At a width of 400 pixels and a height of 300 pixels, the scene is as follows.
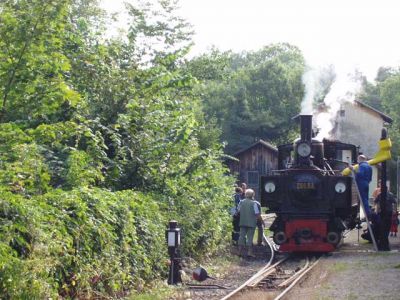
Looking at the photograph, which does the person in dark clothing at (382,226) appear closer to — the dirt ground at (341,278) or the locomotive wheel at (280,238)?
the dirt ground at (341,278)

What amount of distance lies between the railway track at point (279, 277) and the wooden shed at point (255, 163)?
29.7m

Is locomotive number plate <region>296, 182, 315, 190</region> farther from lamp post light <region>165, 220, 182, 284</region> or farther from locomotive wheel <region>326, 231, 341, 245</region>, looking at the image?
lamp post light <region>165, 220, 182, 284</region>

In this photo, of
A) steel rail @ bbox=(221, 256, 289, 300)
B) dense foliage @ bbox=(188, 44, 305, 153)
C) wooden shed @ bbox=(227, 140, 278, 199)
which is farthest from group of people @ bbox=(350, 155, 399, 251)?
dense foliage @ bbox=(188, 44, 305, 153)

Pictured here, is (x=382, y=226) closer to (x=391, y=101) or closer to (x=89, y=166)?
(x=89, y=166)

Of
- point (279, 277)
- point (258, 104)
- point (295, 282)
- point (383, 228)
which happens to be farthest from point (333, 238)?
point (258, 104)

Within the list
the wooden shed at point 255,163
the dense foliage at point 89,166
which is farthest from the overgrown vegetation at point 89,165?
the wooden shed at point 255,163

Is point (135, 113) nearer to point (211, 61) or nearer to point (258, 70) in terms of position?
point (211, 61)

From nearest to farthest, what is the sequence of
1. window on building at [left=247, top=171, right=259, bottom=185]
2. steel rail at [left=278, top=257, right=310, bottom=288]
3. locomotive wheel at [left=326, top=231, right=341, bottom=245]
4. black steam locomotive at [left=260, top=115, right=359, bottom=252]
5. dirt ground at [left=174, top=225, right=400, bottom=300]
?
dirt ground at [left=174, top=225, right=400, bottom=300]
steel rail at [left=278, top=257, right=310, bottom=288]
locomotive wheel at [left=326, top=231, right=341, bottom=245]
black steam locomotive at [left=260, top=115, right=359, bottom=252]
window on building at [left=247, top=171, right=259, bottom=185]

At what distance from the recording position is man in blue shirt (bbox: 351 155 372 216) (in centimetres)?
1714

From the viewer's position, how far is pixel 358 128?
58.0 meters

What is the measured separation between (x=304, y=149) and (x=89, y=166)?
6.81 m

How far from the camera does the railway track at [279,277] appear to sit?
37.2ft

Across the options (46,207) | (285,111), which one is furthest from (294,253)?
(285,111)

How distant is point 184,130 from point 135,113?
973 millimetres
